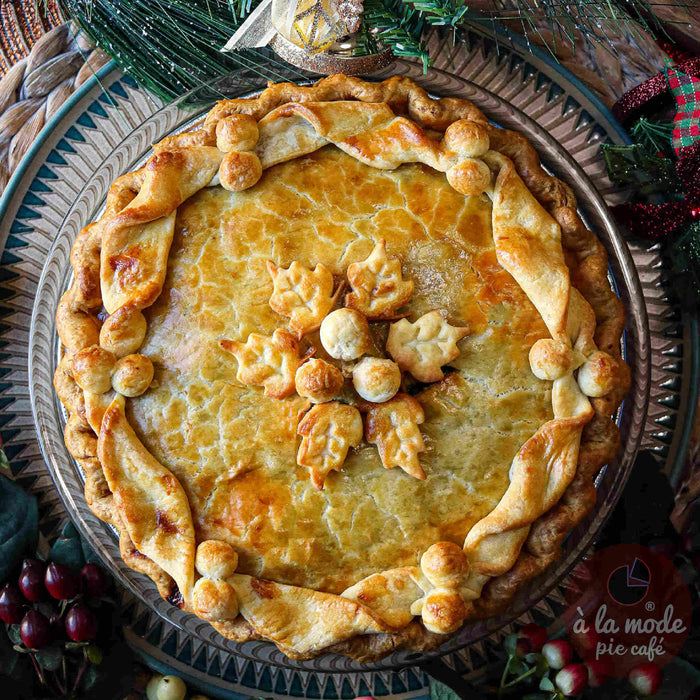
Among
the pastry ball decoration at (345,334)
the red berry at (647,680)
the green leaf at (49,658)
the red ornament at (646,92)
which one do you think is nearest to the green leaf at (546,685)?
the red berry at (647,680)

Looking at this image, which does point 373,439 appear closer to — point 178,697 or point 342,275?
point 342,275

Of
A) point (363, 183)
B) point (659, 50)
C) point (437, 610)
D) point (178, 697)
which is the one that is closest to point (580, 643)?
point (437, 610)

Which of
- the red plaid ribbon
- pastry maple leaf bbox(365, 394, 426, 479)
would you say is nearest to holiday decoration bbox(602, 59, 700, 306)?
the red plaid ribbon

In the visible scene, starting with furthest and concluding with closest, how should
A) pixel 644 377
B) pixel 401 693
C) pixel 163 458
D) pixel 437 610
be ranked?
pixel 401 693 < pixel 644 377 < pixel 163 458 < pixel 437 610

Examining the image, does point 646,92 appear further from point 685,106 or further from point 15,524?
point 15,524

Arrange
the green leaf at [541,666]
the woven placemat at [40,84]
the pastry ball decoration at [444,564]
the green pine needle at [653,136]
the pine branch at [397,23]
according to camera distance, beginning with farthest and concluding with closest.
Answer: the woven placemat at [40,84], the green pine needle at [653,136], the green leaf at [541,666], the pastry ball decoration at [444,564], the pine branch at [397,23]

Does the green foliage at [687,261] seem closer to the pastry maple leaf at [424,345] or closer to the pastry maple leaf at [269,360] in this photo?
the pastry maple leaf at [424,345]

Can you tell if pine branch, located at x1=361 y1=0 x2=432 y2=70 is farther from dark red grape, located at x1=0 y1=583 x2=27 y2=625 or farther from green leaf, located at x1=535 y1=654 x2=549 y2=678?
dark red grape, located at x1=0 y1=583 x2=27 y2=625
